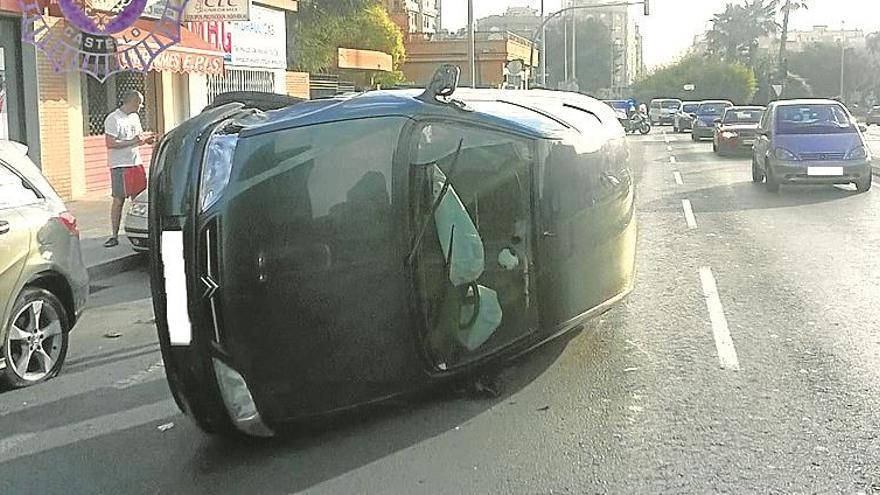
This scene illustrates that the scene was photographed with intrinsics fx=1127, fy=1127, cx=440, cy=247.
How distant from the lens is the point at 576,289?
A: 671 centimetres

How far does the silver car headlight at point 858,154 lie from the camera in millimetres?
18516

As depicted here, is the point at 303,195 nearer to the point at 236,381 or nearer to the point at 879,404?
the point at 236,381

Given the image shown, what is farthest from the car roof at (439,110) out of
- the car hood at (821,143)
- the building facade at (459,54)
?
the building facade at (459,54)

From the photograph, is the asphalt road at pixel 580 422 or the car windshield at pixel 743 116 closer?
the asphalt road at pixel 580 422

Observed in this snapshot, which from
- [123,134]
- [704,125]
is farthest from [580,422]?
[704,125]

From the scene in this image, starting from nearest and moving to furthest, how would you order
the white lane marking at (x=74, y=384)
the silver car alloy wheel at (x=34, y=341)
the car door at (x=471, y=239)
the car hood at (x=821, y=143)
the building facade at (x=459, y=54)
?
1. the car door at (x=471, y=239)
2. the white lane marking at (x=74, y=384)
3. the silver car alloy wheel at (x=34, y=341)
4. the car hood at (x=821, y=143)
5. the building facade at (x=459, y=54)

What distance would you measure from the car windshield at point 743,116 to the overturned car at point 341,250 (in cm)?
2679

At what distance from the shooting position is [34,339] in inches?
274

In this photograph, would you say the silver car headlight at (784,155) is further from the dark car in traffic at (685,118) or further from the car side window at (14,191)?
the dark car in traffic at (685,118)

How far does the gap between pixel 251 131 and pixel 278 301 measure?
2.73 ft

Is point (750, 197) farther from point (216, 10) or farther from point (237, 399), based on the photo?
point (237, 399)

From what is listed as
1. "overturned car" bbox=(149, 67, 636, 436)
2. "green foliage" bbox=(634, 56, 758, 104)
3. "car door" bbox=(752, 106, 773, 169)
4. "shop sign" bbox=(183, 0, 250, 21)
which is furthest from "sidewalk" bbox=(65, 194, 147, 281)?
"green foliage" bbox=(634, 56, 758, 104)

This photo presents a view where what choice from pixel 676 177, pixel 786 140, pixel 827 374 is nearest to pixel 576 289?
pixel 827 374

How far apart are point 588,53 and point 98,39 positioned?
87.7m
